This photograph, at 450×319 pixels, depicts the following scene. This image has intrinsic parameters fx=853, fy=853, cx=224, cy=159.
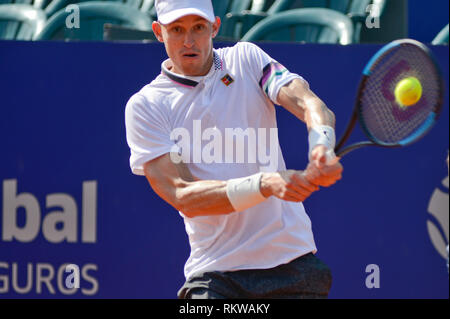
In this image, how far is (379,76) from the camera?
2.80m

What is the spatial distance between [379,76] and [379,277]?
5.69 ft

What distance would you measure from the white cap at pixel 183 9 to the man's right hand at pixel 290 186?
0.68 m

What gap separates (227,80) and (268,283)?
0.69 m

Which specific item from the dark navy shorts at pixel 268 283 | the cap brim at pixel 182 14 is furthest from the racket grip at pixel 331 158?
the cap brim at pixel 182 14

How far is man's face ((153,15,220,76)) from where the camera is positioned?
2.89 meters

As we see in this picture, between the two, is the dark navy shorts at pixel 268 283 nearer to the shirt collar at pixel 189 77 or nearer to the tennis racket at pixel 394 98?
the tennis racket at pixel 394 98

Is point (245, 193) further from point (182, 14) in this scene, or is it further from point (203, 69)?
point (182, 14)

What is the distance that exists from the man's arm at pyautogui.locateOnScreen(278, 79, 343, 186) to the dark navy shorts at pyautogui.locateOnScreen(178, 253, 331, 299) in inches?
16.2

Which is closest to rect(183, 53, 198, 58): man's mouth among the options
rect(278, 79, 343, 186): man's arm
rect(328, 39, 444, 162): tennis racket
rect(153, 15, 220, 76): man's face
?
rect(153, 15, 220, 76): man's face

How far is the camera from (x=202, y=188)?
2705 millimetres

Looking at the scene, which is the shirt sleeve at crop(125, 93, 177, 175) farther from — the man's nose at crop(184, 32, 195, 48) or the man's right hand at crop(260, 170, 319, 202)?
the man's right hand at crop(260, 170, 319, 202)

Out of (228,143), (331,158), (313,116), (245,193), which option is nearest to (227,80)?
(228,143)

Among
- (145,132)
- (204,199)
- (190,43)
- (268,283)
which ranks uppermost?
(190,43)

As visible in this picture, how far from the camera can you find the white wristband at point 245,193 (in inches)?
102
